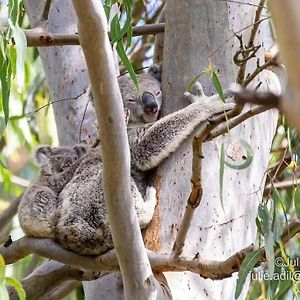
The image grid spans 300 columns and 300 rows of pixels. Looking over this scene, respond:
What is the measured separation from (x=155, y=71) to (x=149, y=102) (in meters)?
0.21

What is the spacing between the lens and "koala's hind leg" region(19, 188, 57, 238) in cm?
221

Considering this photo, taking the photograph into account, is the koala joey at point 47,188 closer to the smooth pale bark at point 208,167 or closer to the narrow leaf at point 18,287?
the smooth pale bark at point 208,167

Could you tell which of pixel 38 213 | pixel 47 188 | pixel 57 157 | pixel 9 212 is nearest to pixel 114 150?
pixel 38 213

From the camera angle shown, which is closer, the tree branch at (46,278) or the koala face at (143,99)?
the tree branch at (46,278)

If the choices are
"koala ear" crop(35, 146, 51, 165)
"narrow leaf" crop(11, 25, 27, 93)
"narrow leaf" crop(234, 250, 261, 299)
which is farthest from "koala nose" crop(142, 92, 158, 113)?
"narrow leaf" crop(234, 250, 261, 299)

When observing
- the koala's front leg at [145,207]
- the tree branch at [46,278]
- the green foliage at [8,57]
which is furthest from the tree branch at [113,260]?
the green foliage at [8,57]

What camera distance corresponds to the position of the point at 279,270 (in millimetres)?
2074

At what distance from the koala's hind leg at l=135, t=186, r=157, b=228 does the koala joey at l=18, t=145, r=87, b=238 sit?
353 mm

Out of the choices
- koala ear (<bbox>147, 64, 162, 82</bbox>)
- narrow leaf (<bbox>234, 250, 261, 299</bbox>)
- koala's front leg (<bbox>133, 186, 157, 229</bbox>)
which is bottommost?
narrow leaf (<bbox>234, 250, 261, 299</bbox>)

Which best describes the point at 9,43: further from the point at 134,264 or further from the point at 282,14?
the point at 282,14

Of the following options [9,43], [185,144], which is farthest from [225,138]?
[9,43]

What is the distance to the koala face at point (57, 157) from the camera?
8.28 ft

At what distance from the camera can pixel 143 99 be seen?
249cm

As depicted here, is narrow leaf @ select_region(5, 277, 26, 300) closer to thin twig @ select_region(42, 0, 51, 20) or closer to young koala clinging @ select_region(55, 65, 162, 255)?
young koala clinging @ select_region(55, 65, 162, 255)
